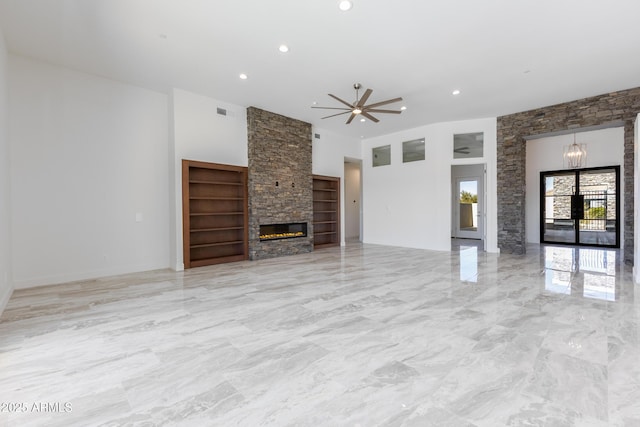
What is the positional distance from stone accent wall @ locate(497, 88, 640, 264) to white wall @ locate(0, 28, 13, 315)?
379 inches

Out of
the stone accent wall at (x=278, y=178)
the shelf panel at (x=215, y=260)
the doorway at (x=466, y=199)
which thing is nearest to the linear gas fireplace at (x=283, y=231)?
the stone accent wall at (x=278, y=178)

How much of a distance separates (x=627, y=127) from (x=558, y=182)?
337cm

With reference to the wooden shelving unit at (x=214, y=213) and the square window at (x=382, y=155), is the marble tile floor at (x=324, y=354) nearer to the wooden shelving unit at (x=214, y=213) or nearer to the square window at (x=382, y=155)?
the wooden shelving unit at (x=214, y=213)

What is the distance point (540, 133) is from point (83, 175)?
32.3 feet

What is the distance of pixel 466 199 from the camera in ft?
36.9

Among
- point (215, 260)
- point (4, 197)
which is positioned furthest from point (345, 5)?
point (215, 260)

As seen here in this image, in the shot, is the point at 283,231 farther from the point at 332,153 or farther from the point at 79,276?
the point at 79,276

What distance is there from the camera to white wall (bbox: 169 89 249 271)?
234 inches

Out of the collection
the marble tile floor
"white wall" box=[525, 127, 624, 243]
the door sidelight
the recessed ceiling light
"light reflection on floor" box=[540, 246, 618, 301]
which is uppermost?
the recessed ceiling light

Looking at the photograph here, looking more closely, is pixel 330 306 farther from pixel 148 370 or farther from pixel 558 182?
pixel 558 182

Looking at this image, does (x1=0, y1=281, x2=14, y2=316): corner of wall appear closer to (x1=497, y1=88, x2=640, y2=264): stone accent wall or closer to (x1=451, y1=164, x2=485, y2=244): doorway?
(x1=497, y1=88, x2=640, y2=264): stone accent wall

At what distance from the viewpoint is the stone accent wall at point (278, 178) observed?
7008mm

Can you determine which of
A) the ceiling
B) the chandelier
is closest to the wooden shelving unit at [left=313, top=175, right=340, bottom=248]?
the ceiling

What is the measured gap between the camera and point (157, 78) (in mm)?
5387
